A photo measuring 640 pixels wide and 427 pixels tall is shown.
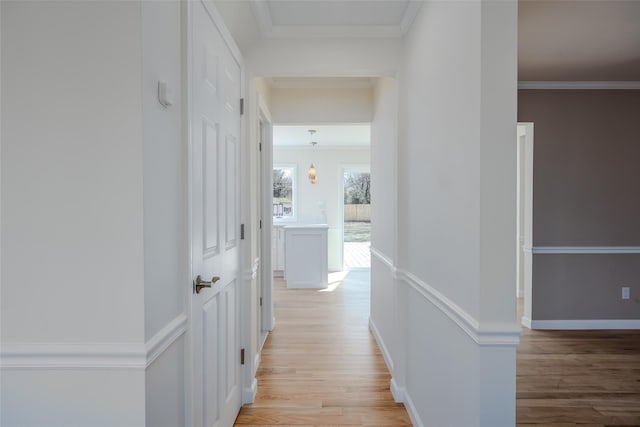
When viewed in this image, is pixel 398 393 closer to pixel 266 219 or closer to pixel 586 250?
pixel 266 219

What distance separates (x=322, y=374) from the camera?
274 cm

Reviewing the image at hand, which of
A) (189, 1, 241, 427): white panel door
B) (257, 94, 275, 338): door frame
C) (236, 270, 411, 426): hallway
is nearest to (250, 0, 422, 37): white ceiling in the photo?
(189, 1, 241, 427): white panel door

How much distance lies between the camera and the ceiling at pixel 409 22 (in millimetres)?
2031

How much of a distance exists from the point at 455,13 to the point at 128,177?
1.39 meters

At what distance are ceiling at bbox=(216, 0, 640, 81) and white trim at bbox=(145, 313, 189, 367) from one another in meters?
1.45

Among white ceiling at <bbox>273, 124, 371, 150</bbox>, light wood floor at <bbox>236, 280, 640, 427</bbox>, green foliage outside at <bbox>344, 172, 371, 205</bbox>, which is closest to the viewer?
light wood floor at <bbox>236, 280, 640, 427</bbox>

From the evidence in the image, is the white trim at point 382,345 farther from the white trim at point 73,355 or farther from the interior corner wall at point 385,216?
the white trim at point 73,355

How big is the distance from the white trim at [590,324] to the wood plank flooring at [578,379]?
0.09 metres

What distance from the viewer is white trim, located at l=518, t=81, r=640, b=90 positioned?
3.64 meters

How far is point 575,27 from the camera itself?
250cm

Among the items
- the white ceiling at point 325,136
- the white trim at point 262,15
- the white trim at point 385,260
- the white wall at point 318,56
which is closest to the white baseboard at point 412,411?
the white trim at point 385,260

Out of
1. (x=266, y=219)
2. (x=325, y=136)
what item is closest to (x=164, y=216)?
(x=266, y=219)

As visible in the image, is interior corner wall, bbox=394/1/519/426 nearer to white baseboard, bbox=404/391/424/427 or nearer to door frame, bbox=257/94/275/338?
white baseboard, bbox=404/391/424/427

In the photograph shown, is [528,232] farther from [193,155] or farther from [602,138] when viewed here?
[193,155]
